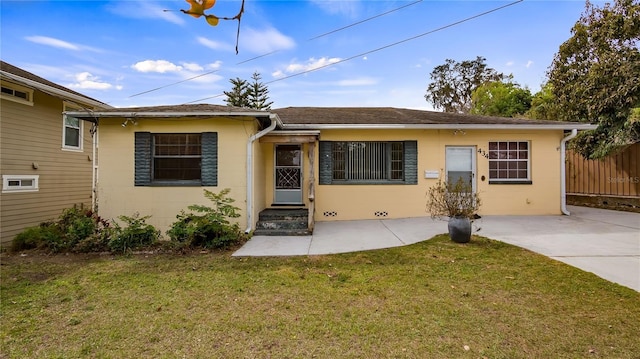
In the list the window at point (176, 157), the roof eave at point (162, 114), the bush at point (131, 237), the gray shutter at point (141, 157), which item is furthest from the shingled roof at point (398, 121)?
the bush at point (131, 237)

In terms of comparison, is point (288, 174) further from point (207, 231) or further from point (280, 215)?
point (207, 231)

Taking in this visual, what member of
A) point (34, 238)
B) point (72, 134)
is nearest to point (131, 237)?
point (34, 238)

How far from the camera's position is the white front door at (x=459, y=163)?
8.82m

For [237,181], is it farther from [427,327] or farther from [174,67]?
[174,67]

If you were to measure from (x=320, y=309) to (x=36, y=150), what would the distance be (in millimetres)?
8346

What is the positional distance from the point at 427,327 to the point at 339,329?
808mm

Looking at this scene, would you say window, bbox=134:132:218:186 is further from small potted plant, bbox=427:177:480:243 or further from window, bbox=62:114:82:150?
small potted plant, bbox=427:177:480:243

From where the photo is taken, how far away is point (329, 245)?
586cm

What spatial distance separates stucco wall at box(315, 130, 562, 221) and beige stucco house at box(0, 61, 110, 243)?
662cm

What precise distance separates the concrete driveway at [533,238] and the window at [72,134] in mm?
6208

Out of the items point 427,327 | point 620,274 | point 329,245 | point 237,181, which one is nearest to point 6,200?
point 237,181

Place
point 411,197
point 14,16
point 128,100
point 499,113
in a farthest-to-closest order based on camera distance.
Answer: point 499,113
point 128,100
point 411,197
point 14,16

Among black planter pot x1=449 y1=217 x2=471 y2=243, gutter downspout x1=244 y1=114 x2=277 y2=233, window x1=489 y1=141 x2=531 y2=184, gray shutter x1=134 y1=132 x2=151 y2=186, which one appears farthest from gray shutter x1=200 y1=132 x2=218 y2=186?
window x1=489 y1=141 x2=531 y2=184

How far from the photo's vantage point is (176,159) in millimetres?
7113
